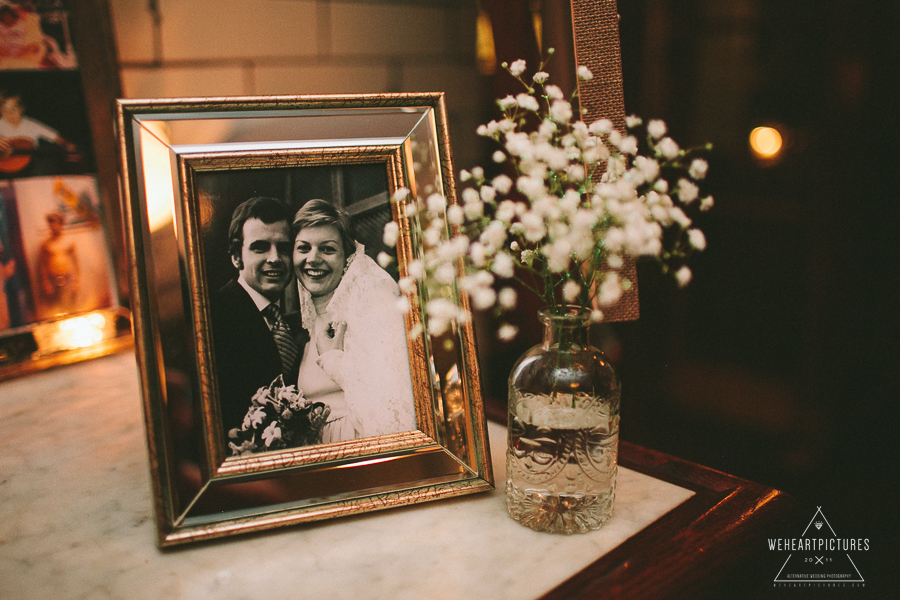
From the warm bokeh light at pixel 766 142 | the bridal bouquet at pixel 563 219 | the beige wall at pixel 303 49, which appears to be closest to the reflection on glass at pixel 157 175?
the bridal bouquet at pixel 563 219

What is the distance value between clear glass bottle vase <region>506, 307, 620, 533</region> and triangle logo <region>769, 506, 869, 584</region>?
0.24 meters

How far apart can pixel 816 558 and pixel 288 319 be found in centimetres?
86

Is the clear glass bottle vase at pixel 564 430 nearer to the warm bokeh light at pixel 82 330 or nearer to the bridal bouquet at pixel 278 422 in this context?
the bridal bouquet at pixel 278 422

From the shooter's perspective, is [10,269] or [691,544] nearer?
[691,544]

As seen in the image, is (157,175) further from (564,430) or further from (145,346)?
(564,430)

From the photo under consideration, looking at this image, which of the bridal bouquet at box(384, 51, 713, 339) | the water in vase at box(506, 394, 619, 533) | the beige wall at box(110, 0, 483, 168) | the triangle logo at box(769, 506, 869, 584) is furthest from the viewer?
the beige wall at box(110, 0, 483, 168)

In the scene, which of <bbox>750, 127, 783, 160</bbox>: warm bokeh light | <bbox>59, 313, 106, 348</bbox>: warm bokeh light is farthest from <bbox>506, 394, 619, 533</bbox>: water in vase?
Result: <bbox>59, 313, 106, 348</bbox>: warm bokeh light

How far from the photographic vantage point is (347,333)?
670mm

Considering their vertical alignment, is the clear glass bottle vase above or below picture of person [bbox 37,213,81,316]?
below

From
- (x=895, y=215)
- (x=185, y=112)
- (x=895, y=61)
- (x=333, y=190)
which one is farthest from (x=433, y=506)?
(x=895, y=61)

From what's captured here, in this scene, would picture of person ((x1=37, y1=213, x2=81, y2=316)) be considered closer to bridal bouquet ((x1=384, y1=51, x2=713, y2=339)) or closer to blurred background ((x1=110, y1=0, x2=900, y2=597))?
blurred background ((x1=110, y1=0, x2=900, y2=597))

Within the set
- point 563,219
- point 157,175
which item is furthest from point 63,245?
point 563,219

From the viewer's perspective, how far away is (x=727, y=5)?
3.54ft

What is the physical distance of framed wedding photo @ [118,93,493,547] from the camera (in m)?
0.59
